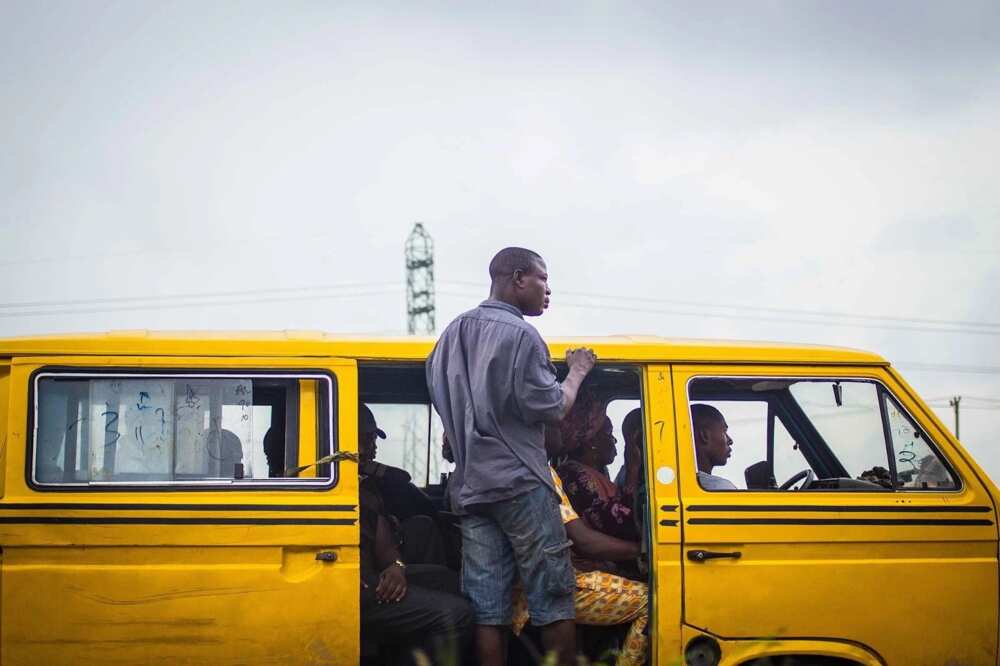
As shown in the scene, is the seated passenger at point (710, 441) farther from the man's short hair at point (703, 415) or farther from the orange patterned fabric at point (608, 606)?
the orange patterned fabric at point (608, 606)

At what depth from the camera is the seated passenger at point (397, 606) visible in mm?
5020

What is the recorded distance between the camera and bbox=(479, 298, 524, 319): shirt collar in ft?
16.7

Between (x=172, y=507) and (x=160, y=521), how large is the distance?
2.8 inches

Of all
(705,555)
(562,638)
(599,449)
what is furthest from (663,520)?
(599,449)

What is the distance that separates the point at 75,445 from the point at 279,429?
83cm

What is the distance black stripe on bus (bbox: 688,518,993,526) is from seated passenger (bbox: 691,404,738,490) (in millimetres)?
187

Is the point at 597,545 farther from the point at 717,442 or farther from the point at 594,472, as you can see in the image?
the point at 717,442

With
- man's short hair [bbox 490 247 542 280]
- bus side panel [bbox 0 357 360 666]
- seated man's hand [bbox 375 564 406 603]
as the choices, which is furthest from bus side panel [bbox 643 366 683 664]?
bus side panel [bbox 0 357 360 666]

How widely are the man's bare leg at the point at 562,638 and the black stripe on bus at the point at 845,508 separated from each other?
0.73 metres

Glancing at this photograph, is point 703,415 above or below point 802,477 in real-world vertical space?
above

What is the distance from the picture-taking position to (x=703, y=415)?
545 centimetres

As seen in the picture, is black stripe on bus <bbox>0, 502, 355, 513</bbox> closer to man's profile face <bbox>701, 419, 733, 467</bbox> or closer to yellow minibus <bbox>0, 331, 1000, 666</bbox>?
yellow minibus <bbox>0, 331, 1000, 666</bbox>

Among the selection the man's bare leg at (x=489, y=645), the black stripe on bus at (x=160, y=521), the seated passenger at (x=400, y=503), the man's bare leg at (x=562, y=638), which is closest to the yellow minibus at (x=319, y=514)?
the black stripe on bus at (x=160, y=521)

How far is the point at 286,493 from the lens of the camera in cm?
487
